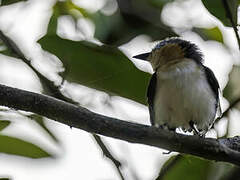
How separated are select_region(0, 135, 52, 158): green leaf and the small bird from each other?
658 mm

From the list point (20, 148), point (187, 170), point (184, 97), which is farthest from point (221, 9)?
point (20, 148)

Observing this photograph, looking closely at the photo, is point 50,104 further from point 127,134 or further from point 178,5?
point 178,5

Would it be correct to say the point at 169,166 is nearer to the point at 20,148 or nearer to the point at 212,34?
the point at 20,148

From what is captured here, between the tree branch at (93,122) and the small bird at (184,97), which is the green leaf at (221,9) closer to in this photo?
the small bird at (184,97)

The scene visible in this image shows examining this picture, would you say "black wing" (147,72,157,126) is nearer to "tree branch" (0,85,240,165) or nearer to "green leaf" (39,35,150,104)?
"green leaf" (39,35,150,104)

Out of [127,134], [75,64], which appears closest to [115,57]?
[75,64]

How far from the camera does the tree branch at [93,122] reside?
5.57 ft

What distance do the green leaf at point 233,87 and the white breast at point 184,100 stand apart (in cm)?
24

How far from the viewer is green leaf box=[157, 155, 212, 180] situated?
6.79ft

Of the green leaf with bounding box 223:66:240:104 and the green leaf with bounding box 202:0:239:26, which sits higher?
the green leaf with bounding box 202:0:239:26

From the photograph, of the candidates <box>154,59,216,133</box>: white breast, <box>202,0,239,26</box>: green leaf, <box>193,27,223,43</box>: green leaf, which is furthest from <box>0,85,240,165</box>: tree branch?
<box>193,27,223,43</box>: green leaf

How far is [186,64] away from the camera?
280 cm

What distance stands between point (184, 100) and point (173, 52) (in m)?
0.57

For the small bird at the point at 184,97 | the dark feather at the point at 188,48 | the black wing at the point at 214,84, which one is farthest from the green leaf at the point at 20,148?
the dark feather at the point at 188,48
